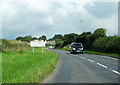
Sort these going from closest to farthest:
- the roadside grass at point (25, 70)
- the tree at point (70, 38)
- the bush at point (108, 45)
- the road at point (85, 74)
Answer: the roadside grass at point (25, 70) < the road at point (85, 74) < the bush at point (108, 45) < the tree at point (70, 38)

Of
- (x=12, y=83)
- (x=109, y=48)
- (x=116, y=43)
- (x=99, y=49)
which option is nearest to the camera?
(x=12, y=83)

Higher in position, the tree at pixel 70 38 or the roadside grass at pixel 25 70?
the tree at pixel 70 38

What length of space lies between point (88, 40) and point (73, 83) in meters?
52.3

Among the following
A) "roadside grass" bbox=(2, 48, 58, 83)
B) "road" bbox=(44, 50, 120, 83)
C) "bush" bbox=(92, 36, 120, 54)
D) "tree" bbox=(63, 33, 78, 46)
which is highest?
"tree" bbox=(63, 33, 78, 46)

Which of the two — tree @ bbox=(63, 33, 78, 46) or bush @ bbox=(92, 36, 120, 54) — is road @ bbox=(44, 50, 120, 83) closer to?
bush @ bbox=(92, 36, 120, 54)

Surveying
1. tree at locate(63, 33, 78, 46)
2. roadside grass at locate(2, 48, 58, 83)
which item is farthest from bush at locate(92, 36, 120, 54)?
tree at locate(63, 33, 78, 46)

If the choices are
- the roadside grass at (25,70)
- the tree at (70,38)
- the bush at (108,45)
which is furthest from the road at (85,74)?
the tree at (70,38)

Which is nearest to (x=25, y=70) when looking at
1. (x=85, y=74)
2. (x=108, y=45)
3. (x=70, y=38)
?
(x=85, y=74)

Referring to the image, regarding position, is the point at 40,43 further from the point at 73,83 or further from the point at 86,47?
the point at 73,83

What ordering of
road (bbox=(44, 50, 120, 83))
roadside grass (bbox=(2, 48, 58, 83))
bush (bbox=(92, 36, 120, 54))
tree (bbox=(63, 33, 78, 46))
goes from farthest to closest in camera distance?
tree (bbox=(63, 33, 78, 46))
bush (bbox=(92, 36, 120, 54))
road (bbox=(44, 50, 120, 83))
roadside grass (bbox=(2, 48, 58, 83))

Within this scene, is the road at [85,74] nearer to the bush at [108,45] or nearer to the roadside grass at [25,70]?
the roadside grass at [25,70]

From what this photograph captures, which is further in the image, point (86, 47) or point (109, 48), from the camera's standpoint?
point (86, 47)

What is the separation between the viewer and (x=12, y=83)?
32.7ft

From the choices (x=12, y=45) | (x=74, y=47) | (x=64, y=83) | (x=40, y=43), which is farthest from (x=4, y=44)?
(x=64, y=83)
